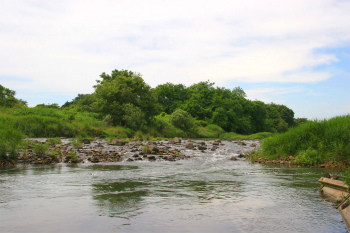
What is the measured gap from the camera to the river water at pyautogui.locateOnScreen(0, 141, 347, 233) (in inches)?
223

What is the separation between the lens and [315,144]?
1614 cm

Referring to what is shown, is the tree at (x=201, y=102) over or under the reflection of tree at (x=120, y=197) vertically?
over

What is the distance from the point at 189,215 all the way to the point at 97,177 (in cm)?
630

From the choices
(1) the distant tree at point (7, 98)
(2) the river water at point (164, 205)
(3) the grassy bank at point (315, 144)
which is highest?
(1) the distant tree at point (7, 98)

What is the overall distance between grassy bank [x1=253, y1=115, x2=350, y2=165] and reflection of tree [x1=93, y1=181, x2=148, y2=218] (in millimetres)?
9312

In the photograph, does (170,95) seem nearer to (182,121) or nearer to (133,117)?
(182,121)

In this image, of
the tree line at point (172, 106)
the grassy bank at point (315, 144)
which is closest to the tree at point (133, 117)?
the tree line at point (172, 106)

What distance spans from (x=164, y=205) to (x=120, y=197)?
146cm

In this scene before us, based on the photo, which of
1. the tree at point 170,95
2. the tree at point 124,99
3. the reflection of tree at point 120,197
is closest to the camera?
the reflection of tree at point 120,197

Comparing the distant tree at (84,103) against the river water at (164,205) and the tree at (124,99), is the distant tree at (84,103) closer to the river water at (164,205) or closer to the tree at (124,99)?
the tree at (124,99)

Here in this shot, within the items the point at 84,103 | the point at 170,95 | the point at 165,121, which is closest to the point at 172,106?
the point at 170,95

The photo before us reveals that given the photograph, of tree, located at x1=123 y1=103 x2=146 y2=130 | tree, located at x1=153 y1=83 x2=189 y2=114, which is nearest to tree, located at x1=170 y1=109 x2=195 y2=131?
tree, located at x1=123 y1=103 x2=146 y2=130

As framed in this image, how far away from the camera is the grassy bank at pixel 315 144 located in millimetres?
14836

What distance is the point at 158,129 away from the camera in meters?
51.3
